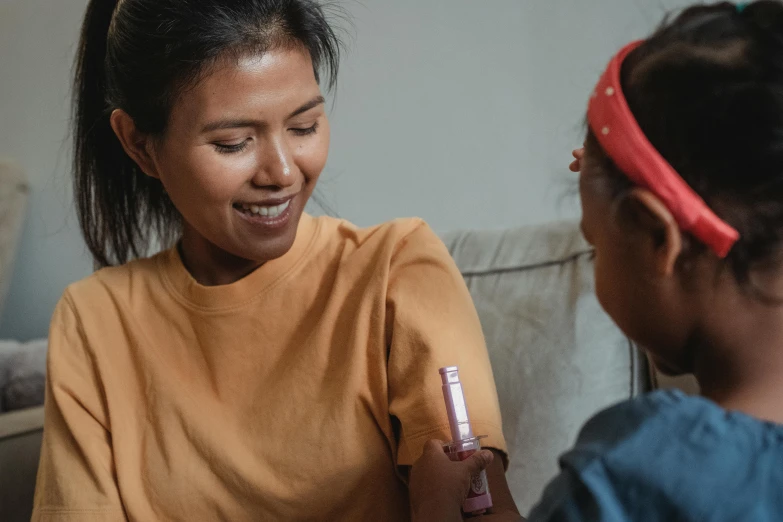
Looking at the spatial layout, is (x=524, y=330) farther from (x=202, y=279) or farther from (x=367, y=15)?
(x=367, y=15)

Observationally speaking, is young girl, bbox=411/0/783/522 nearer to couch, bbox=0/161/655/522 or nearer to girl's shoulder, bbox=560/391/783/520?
girl's shoulder, bbox=560/391/783/520

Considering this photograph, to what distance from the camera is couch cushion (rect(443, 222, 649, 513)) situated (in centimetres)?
116

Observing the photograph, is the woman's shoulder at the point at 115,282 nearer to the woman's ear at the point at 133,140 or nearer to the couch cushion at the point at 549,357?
the woman's ear at the point at 133,140

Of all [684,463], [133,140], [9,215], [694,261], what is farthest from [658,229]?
[9,215]

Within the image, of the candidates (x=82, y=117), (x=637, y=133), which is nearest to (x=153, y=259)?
(x=82, y=117)

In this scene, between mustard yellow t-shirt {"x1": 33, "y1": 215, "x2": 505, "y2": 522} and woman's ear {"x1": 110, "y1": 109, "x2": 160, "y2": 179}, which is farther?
woman's ear {"x1": 110, "y1": 109, "x2": 160, "y2": 179}

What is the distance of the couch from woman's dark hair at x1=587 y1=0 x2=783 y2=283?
1.75 ft

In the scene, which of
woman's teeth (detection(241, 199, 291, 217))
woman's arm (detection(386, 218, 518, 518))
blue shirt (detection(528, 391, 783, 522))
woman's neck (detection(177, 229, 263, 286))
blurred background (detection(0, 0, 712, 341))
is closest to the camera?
blue shirt (detection(528, 391, 783, 522))

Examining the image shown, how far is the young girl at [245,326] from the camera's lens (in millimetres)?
1031

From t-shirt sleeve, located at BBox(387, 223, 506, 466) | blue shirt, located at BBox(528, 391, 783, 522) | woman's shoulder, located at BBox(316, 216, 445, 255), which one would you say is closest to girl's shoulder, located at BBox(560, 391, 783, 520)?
blue shirt, located at BBox(528, 391, 783, 522)

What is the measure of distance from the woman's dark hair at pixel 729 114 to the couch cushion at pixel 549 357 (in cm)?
53

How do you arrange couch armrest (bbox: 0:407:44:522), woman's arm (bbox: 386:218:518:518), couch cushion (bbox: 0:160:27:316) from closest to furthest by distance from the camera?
woman's arm (bbox: 386:218:518:518) → couch armrest (bbox: 0:407:44:522) → couch cushion (bbox: 0:160:27:316)

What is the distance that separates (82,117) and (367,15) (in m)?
0.75

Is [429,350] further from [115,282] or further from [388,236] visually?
[115,282]
